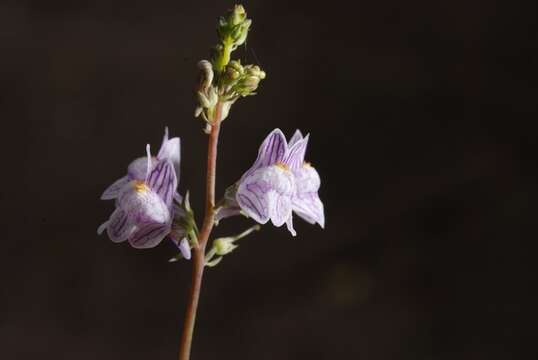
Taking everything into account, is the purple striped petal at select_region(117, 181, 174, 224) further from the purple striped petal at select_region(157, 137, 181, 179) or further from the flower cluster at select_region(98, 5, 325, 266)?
the purple striped petal at select_region(157, 137, 181, 179)

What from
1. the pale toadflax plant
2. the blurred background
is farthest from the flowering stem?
the blurred background

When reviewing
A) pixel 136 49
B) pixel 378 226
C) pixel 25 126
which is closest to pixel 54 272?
pixel 25 126

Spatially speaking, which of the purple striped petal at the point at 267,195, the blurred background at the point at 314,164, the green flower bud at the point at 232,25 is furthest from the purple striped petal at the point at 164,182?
the blurred background at the point at 314,164

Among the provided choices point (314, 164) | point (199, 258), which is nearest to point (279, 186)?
point (199, 258)

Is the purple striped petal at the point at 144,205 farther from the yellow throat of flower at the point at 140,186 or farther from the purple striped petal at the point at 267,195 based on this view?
the purple striped petal at the point at 267,195

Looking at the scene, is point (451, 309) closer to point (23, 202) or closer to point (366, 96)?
point (366, 96)

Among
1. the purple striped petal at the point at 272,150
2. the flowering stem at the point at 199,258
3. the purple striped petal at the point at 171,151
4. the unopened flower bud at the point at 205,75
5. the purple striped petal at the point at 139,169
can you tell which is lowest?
the flowering stem at the point at 199,258

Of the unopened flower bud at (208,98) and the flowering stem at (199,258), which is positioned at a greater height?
the unopened flower bud at (208,98)

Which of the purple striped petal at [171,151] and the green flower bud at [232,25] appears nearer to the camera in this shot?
the green flower bud at [232,25]

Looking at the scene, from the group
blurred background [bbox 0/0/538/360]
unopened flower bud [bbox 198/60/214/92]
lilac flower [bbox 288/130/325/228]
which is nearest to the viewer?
unopened flower bud [bbox 198/60/214/92]
